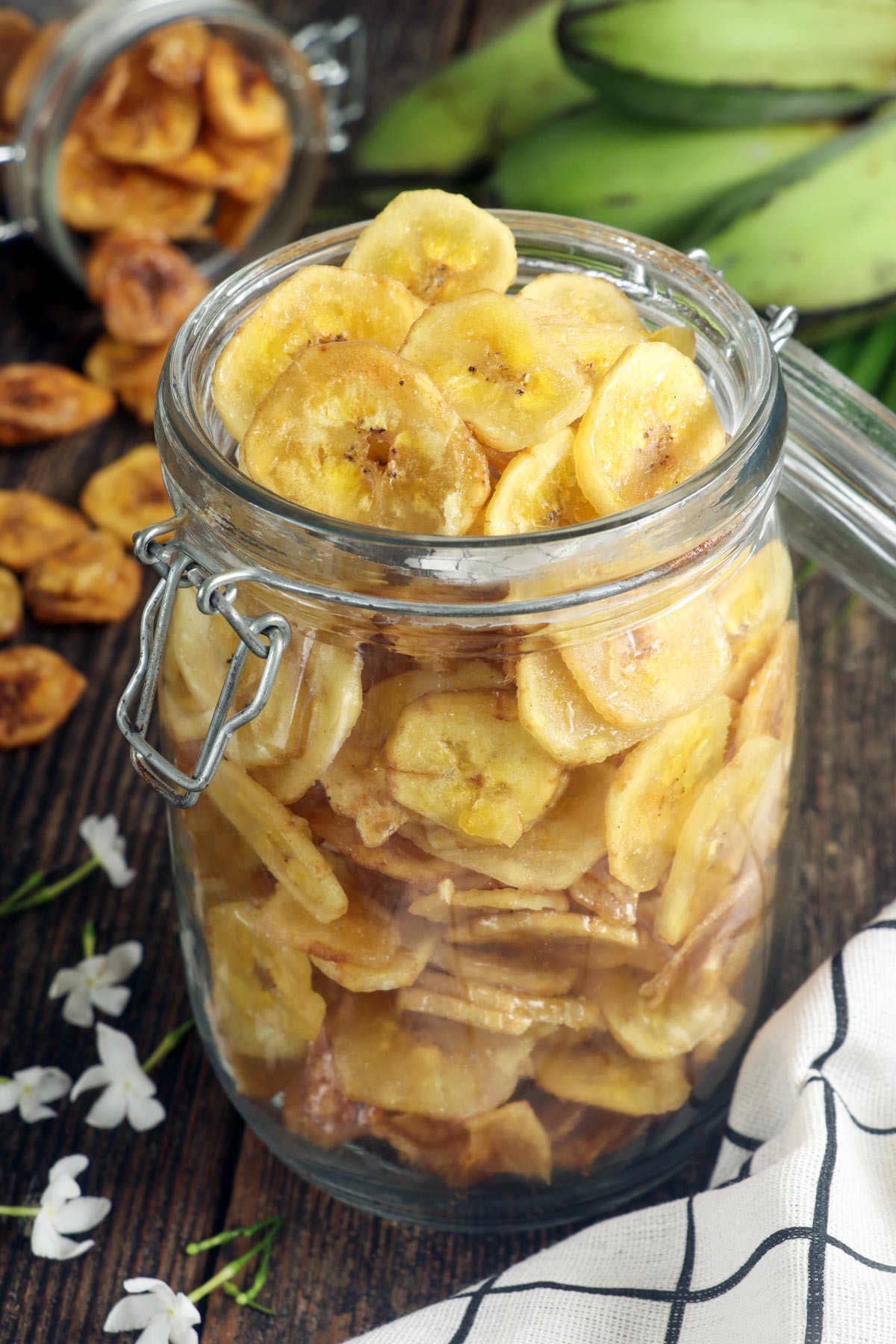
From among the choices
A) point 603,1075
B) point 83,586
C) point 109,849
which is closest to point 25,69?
point 83,586

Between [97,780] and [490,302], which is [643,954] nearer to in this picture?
[490,302]

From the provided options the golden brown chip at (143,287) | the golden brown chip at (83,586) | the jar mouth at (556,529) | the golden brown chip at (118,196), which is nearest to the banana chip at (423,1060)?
the jar mouth at (556,529)

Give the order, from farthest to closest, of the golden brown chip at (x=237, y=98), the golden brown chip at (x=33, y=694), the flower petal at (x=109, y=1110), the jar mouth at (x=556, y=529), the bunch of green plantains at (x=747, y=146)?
the golden brown chip at (x=237, y=98) < the bunch of green plantains at (x=747, y=146) < the golden brown chip at (x=33, y=694) < the flower petal at (x=109, y=1110) < the jar mouth at (x=556, y=529)

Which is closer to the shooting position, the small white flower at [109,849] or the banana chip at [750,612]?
the banana chip at [750,612]

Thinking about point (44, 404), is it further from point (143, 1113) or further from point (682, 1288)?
point (682, 1288)

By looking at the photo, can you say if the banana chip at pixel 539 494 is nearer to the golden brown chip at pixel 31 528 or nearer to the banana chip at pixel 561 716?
the banana chip at pixel 561 716

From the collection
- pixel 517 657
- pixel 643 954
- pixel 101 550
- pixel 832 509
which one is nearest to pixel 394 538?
pixel 517 657

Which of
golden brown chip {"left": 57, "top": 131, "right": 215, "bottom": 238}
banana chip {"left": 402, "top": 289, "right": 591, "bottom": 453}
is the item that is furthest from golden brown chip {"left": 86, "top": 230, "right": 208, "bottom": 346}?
banana chip {"left": 402, "top": 289, "right": 591, "bottom": 453}
